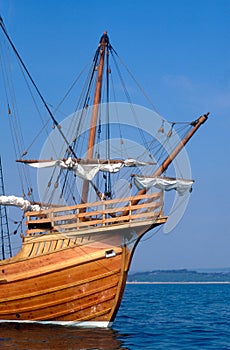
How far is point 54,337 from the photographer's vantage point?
802 inches

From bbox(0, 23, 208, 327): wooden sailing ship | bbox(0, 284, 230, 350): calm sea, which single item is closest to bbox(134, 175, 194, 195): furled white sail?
bbox(0, 23, 208, 327): wooden sailing ship

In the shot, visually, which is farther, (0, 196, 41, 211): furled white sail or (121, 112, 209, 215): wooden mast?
(0, 196, 41, 211): furled white sail

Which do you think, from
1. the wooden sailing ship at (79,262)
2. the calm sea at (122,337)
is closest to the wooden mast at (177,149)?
the wooden sailing ship at (79,262)

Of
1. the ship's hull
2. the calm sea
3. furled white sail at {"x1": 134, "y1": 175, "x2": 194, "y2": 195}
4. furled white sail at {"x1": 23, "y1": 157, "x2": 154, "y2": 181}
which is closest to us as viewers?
the calm sea

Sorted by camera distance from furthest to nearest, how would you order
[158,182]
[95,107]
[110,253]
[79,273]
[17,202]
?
[95,107], [17,202], [158,182], [110,253], [79,273]

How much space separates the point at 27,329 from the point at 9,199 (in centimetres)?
715

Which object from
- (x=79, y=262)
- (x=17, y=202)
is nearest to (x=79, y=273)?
(x=79, y=262)

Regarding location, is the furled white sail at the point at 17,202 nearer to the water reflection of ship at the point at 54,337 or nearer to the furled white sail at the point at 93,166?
the furled white sail at the point at 93,166

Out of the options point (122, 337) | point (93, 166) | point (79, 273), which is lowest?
point (122, 337)

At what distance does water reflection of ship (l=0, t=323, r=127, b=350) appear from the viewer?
18781 mm

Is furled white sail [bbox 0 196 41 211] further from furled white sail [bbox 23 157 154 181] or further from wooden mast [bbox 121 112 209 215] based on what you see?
wooden mast [bbox 121 112 209 215]

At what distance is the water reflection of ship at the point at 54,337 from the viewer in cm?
1878

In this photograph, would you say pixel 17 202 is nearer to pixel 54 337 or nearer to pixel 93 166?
pixel 93 166

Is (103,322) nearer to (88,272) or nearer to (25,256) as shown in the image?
(88,272)
